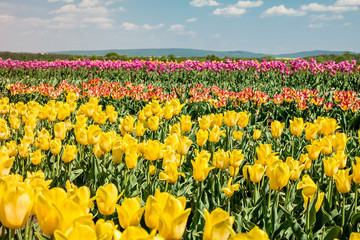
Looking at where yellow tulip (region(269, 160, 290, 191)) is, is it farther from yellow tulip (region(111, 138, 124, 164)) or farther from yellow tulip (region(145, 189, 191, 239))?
yellow tulip (region(111, 138, 124, 164))

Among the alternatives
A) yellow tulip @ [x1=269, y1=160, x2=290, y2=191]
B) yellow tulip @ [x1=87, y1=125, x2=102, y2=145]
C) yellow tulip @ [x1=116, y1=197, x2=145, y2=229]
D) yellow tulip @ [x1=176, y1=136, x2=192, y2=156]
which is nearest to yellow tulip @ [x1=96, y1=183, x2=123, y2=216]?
yellow tulip @ [x1=116, y1=197, x2=145, y2=229]

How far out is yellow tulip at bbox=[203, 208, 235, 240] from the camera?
1081mm

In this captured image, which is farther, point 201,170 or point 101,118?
point 101,118

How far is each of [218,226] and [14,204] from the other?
30.9 inches

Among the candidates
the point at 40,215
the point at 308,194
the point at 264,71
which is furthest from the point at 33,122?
the point at 264,71

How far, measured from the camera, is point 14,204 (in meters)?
1.18

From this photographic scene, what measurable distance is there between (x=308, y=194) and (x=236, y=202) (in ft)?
3.72

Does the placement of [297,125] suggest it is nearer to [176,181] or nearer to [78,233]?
[176,181]

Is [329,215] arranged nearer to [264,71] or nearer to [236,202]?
[236,202]

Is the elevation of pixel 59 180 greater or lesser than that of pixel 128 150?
lesser

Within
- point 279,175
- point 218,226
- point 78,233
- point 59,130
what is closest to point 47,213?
point 78,233

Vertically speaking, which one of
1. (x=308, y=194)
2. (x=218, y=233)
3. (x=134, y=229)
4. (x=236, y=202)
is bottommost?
(x=236, y=202)

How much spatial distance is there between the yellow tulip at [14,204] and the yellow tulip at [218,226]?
715mm

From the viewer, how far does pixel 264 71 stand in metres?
16.3
